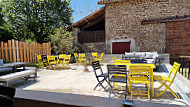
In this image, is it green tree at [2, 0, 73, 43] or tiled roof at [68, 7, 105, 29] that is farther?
green tree at [2, 0, 73, 43]

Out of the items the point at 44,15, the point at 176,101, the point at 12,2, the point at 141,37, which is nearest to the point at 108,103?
the point at 176,101

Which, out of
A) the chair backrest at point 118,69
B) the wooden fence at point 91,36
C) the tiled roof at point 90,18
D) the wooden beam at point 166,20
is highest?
the tiled roof at point 90,18

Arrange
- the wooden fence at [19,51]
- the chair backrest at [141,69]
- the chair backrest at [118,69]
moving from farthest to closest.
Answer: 1. the wooden fence at [19,51]
2. the chair backrest at [118,69]
3. the chair backrest at [141,69]

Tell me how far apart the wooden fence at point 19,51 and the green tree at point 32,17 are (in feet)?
14.1

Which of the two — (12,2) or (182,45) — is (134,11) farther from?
(12,2)

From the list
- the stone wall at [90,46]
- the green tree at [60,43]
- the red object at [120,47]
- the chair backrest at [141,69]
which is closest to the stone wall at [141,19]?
the red object at [120,47]

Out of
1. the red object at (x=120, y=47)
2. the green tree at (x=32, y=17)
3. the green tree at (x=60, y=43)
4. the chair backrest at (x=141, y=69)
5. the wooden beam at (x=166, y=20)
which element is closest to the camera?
the chair backrest at (x=141, y=69)

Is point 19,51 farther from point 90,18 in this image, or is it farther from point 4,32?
point 4,32

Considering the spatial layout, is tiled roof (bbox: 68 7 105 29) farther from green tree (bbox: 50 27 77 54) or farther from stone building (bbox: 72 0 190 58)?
green tree (bbox: 50 27 77 54)

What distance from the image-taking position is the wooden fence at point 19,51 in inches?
265

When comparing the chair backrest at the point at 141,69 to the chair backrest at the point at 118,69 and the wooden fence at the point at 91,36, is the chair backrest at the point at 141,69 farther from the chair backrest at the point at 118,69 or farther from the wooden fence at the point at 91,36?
the wooden fence at the point at 91,36

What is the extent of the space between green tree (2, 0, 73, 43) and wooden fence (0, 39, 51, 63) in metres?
4.30

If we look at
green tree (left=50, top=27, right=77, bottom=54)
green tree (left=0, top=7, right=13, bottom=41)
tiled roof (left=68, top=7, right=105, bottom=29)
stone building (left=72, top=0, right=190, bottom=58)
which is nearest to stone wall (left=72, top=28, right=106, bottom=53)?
stone building (left=72, top=0, right=190, bottom=58)

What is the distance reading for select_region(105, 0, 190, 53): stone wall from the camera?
9969 mm
